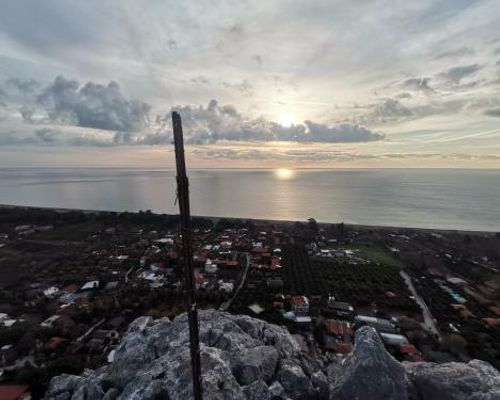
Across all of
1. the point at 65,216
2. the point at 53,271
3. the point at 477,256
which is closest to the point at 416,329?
the point at 477,256

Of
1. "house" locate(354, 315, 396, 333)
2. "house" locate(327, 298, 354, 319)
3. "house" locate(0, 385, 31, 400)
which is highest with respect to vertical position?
"house" locate(0, 385, 31, 400)

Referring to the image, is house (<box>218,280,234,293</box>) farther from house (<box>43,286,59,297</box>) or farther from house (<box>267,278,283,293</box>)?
house (<box>43,286,59,297</box>)

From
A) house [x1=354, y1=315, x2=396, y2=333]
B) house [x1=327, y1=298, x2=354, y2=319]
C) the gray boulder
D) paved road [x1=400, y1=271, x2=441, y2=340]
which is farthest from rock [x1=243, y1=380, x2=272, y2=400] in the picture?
paved road [x1=400, y1=271, x2=441, y2=340]

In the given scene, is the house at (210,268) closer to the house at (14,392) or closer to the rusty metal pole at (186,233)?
the house at (14,392)

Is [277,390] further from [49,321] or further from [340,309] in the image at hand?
[49,321]

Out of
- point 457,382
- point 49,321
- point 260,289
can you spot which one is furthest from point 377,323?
point 49,321

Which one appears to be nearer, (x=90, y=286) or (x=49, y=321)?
→ (x=49, y=321)
